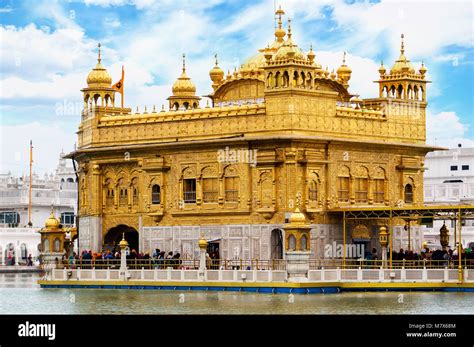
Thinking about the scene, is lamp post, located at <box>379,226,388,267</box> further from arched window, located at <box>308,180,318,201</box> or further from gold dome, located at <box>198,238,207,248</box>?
gold dome, located at <box>198,238,207,248</box>

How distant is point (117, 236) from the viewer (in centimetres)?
6450

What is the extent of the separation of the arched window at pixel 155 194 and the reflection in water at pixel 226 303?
264 inches

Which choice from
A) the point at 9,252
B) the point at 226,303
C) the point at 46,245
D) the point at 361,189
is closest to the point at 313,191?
the point at 361,189

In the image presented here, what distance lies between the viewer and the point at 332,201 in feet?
192

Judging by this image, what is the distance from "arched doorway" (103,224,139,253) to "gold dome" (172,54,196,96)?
7800 mm

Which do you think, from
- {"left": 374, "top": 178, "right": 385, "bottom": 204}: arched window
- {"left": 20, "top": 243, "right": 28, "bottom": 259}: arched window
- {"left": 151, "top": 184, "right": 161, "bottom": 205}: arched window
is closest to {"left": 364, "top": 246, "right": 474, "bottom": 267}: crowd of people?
{"left": 374, "top": 178, "right": 385, "bottom": 204}: arched window

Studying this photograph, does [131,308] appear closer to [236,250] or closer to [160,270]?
[160,270]

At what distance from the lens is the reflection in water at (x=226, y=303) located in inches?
1825

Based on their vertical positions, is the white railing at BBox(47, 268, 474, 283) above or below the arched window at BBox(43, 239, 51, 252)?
below

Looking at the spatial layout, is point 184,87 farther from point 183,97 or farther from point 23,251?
point 23,251

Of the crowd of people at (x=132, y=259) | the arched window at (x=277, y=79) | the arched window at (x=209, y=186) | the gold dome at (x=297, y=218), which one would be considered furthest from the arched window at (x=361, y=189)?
the crowd of people at (x=132, y=259)

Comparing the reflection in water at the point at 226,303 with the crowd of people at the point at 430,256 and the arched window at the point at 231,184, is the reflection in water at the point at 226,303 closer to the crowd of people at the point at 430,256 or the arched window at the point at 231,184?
the crowd of people at the point at 430,256

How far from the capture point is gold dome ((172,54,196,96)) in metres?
69.0
